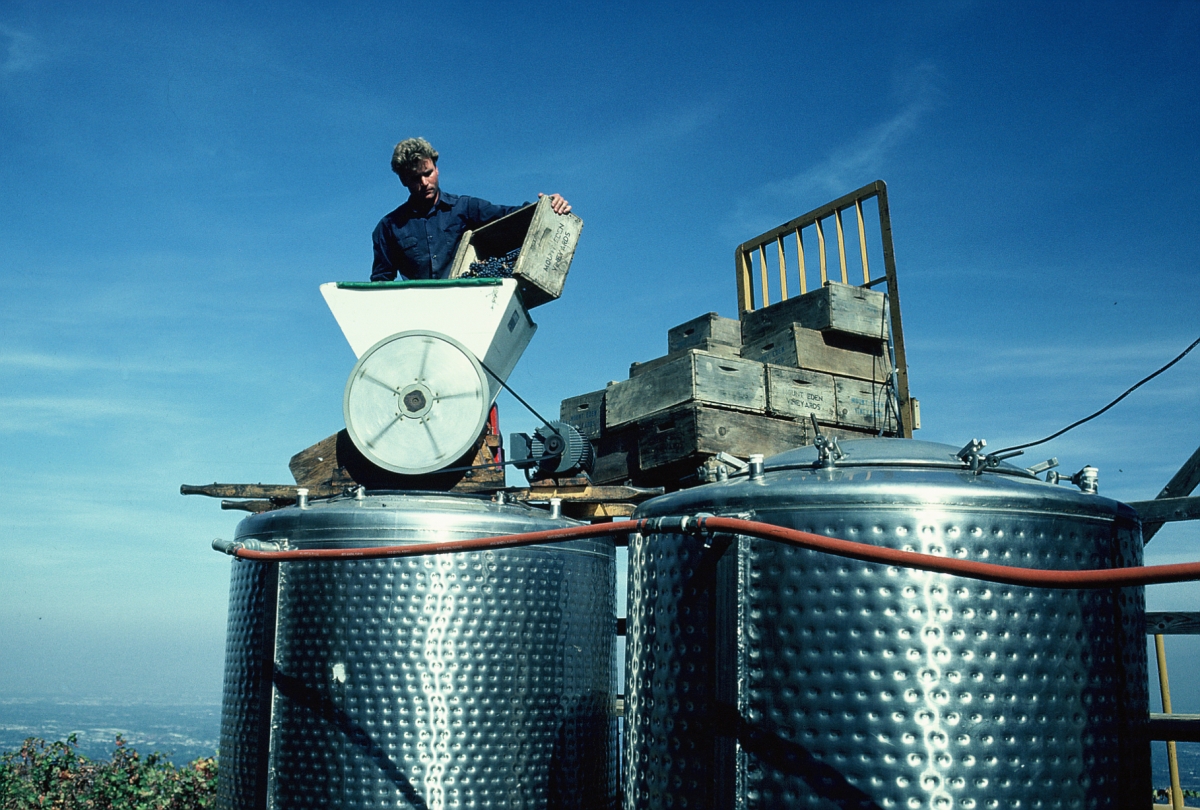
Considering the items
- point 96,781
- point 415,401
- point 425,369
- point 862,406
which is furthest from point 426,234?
point 96,781

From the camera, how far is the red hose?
7.19ft

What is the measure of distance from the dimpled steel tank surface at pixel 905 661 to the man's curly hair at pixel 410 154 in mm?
3803

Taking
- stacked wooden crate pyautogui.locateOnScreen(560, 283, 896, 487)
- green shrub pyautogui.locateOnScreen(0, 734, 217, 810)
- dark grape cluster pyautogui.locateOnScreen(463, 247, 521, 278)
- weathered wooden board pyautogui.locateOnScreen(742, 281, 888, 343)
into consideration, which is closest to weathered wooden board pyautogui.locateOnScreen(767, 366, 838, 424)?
stacked wooden crate pyautogui.locateOnScreen(560, 283, 896, 487)

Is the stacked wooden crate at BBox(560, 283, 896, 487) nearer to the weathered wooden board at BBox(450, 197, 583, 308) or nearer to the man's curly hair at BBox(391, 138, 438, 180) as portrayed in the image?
the weathered wooden board at BBox(450, 197, 583, 308)

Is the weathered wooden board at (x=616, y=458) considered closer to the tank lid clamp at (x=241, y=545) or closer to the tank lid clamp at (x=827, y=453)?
the tank lid clamp at (x=241, y=545)

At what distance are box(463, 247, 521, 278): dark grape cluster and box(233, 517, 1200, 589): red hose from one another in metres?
2.41

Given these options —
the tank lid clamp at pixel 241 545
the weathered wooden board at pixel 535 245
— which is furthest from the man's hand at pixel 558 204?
the tank lid clamp at pixel 241 545

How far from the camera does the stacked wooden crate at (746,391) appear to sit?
5.86 m

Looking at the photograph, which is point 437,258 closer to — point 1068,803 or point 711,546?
point 711,546

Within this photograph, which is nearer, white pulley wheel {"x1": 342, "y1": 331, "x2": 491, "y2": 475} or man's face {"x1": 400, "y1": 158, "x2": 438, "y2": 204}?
white pulley wheel {"x1": 342, "y1": 331, "x2": 491, "y2": 475}

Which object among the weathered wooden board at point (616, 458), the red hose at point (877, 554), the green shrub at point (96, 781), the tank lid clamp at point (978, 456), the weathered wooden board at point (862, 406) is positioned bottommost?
the green shrub at point (96, 781)

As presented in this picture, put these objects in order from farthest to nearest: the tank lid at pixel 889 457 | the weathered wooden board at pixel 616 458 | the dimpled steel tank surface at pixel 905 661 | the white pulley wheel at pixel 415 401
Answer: the weathered wooden board at pixel 616 458, the white pulley wheel at pixel 415 401, the tank lid at pixel 889 457, the dimpled steel tank surface at pixel 905 661

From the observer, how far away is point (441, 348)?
17.1 ft

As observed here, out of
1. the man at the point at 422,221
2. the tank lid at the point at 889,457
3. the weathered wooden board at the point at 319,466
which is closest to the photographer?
the tank lid at the point at 889,457
